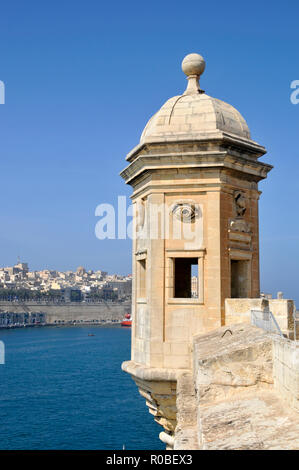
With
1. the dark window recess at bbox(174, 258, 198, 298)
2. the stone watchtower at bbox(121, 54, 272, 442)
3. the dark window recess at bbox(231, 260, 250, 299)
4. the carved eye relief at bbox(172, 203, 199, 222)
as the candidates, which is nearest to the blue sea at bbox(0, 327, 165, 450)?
the dark window recess at bbox(174, 258, 198, 298)

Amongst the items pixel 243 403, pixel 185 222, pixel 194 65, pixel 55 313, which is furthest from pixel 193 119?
pixel 55 313

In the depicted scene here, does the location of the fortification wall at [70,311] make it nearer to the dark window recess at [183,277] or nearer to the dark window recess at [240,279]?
the dark window recess at [183,277]

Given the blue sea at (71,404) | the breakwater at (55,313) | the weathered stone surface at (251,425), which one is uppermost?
the weathered stone surface at (251,425)

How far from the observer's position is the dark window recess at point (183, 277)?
1165 centimetres

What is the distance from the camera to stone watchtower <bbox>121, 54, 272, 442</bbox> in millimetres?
8523

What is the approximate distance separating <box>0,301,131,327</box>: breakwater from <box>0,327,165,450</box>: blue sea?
59.4m

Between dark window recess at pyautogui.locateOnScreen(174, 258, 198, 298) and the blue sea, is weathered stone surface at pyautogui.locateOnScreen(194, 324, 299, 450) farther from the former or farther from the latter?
the blue sea

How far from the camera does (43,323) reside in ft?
456

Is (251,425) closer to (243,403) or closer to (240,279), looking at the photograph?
(243,403)

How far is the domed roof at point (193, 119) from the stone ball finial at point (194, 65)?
18.6 inches

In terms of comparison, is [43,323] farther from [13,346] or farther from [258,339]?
[258,339]

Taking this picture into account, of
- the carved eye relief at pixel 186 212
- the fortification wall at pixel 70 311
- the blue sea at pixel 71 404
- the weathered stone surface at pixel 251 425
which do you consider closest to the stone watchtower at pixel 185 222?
the carved eye relief at pixel 186 212

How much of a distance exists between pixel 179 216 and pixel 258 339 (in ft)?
13.0
